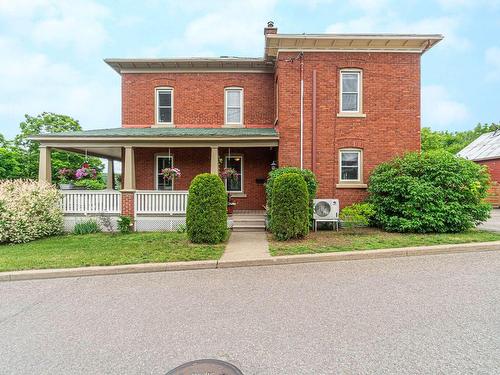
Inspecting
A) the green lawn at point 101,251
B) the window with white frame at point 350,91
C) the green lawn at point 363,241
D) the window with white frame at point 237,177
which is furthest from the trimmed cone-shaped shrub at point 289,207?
the window with white frame at point 237,177

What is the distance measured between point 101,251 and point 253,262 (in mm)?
4080

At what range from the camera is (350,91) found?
1206 cm

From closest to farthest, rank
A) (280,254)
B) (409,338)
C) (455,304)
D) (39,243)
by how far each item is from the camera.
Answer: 1. (409,338)
2. (455,304)
3. (280,254)
4. (39,243)

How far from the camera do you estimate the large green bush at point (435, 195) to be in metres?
9.66

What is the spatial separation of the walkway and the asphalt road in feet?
3.32

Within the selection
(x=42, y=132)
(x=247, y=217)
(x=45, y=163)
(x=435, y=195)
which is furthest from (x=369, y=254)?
(x=42, y=132)

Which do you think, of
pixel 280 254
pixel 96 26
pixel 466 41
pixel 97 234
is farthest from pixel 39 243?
Result: pixel 466 41

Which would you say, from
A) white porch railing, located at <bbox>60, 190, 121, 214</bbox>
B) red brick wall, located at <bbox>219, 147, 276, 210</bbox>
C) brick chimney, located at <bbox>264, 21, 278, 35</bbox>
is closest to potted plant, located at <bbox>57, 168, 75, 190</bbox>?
white porch railing, located at <bbox>60, 190, 121, 214</bbox>

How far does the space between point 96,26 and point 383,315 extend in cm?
2230

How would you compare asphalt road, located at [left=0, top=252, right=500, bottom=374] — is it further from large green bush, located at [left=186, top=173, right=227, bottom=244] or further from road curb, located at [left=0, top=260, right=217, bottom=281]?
large green bush, located at [left=186, top=173, right=227, bottom=244]

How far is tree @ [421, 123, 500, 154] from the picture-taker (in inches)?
1401

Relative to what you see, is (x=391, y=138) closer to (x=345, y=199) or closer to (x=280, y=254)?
(x=345, y=199)

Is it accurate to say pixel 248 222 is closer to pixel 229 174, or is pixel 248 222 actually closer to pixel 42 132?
pixel 229 174

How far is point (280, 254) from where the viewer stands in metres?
7.39
